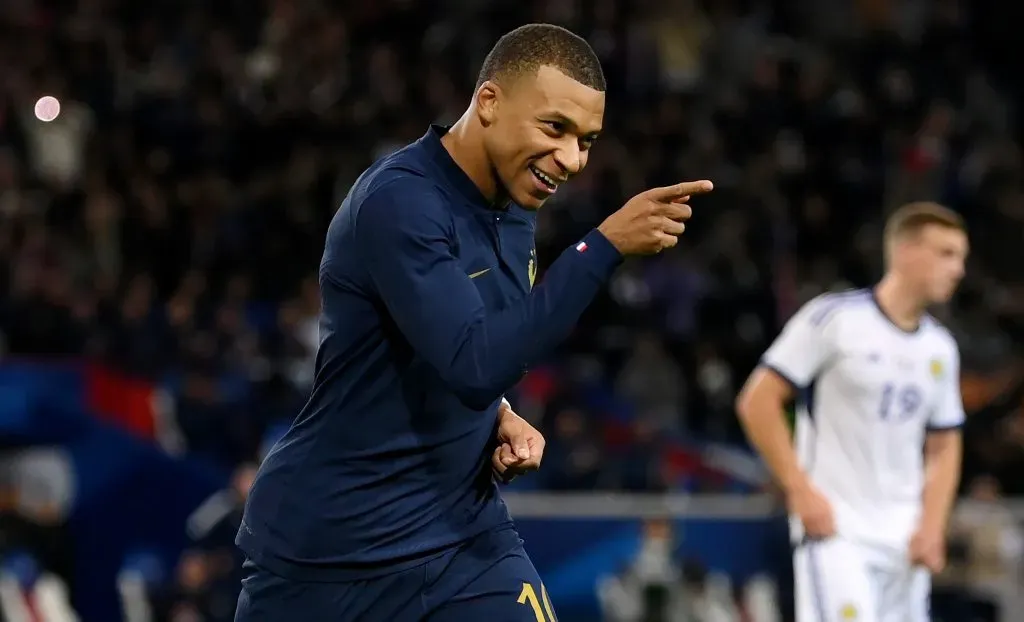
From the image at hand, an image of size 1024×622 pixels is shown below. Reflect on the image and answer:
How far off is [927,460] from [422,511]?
156 inches

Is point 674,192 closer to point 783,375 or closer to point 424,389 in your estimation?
point 424,389

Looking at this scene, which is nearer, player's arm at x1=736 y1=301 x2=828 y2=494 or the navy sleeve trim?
player's arm at x1=736 y1=301 x2=828 y2=494

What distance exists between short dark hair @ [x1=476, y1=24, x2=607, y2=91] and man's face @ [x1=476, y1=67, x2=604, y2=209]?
0.07 feet

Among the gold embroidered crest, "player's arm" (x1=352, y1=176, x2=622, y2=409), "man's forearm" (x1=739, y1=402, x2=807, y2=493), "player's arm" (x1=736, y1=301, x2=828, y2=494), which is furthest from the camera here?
"player's arm" (x1=736, y1=301, x2=828, y2=494)

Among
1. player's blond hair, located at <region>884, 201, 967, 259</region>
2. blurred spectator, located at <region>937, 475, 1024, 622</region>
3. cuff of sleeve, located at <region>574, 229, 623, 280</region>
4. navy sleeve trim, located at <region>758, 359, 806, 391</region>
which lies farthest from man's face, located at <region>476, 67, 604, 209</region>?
blurred spectator, located at <region>937, 475, 1024, 622</region>

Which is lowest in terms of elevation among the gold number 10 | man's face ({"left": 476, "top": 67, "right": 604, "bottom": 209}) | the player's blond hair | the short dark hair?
the gold number 10

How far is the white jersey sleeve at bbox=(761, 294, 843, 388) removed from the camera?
6824 mm

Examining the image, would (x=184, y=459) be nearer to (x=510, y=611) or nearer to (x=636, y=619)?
(x=636, y=619)

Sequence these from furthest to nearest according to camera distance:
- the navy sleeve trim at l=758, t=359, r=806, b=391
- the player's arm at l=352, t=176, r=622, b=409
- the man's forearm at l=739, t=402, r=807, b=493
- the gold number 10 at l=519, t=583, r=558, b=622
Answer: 1. the navy sleeve trim at l=758, t=359, r=806, b=391
2. the man's forearm at l=739, t=402, r=807, b=493
3. the gold number 10 at l=519, t=583, r=558, b=622
4. the player's arm at l=352, t=176, r=622, b=409

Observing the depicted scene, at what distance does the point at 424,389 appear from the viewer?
144 inches

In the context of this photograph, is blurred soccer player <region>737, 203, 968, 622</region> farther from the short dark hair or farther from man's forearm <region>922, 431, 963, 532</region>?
the short dark hair

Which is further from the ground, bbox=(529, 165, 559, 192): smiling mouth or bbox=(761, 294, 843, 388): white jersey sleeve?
bbox=(529, 165, 559, 192): smiling mouth

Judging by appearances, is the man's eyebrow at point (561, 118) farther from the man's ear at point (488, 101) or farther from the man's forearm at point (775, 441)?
the man's forearm at point (775, 441)

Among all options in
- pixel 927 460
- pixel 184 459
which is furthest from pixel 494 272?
pixel 184 459
